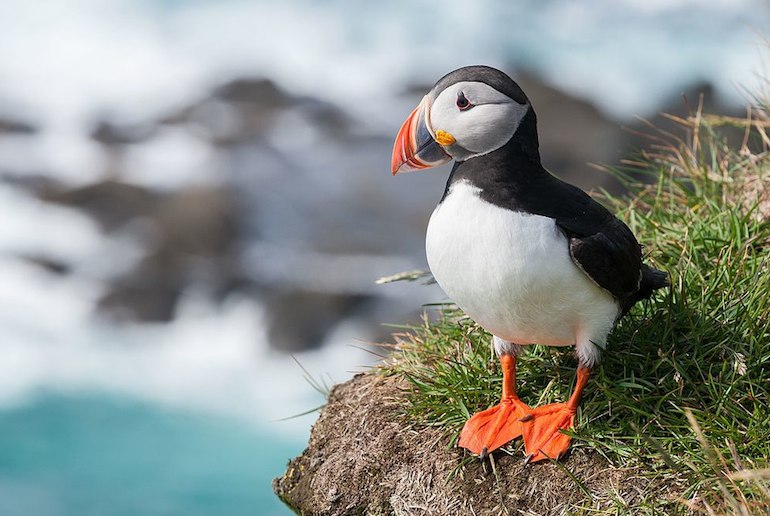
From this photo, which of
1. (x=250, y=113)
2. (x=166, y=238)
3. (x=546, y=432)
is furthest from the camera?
(x=250, y=113)

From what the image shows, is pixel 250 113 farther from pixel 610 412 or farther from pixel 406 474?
pixel 610 412

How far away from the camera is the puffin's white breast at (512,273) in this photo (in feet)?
8.96

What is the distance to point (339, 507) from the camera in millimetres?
3348

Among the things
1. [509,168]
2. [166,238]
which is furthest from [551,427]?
[166,238]

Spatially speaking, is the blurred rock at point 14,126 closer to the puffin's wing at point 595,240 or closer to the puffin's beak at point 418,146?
the puffin's beak at point 418,146

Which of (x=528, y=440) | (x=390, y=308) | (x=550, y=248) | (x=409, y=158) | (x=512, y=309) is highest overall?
(x=409, y=158)

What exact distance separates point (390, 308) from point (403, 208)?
174 cm

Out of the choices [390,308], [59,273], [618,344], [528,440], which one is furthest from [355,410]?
[59,273]

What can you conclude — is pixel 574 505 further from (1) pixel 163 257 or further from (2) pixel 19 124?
(2) pixel 19 124

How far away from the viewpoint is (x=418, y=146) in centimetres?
290

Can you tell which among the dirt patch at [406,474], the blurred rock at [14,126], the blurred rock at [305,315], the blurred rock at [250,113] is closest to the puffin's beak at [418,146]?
the dirt patch at [406,474]

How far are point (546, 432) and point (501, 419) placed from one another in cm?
16

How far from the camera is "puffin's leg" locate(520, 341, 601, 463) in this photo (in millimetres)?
2992

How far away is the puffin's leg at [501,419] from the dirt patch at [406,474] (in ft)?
0.23
